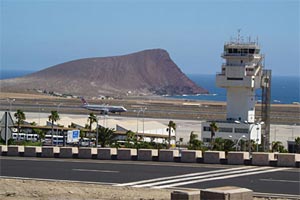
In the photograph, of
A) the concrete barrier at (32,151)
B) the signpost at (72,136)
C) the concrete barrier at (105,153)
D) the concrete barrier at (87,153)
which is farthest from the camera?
the signpost at (72,136)

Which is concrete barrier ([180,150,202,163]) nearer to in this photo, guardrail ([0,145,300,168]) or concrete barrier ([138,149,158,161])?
guardrail ([0,145,300,168])

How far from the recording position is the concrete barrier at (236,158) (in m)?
21.7

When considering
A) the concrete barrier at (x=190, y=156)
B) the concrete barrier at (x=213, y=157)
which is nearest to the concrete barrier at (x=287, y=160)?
the concrete barrier at (x=213, y=157)

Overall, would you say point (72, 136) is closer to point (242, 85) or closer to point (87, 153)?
point (87, 153)

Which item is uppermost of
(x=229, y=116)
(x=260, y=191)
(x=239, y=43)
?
(x=239, y=43)

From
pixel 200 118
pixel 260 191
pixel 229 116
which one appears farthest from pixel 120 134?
pixel 260 191

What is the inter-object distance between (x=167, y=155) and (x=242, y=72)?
45.2 m

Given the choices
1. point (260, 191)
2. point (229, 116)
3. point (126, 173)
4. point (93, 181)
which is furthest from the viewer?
point (229, 116)

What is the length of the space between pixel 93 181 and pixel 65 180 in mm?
794

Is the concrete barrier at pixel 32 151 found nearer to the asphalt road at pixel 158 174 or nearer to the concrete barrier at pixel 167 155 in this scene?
the asphalt road at pixel 158 174

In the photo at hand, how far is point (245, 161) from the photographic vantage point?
71.3 feet

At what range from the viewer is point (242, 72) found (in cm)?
6706

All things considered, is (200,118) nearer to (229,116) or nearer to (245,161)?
(229,116)

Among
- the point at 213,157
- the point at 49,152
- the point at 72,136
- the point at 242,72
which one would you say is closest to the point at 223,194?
the point at 213,157
